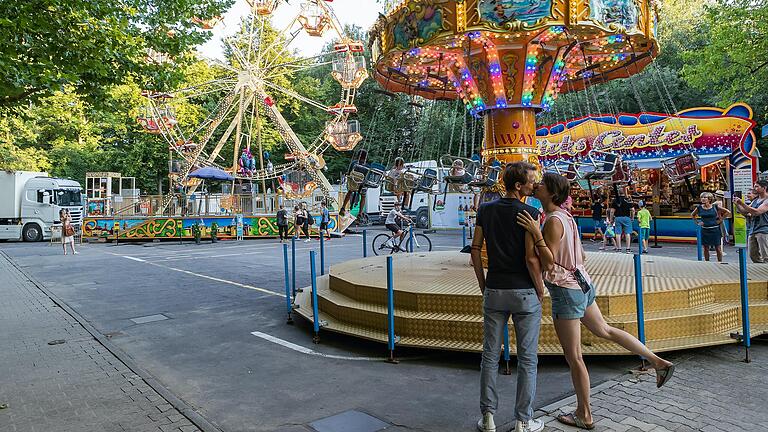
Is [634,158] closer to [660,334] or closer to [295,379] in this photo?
[660,334]

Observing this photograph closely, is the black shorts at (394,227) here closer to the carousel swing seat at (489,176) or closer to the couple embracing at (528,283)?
the carousel swing seat at (489,176)

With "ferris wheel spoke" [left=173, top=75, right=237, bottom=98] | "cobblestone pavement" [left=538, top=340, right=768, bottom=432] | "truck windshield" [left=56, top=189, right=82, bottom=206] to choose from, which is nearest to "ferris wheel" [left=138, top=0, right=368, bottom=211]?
"ferris wheel spoke" [left=173, top=75, right=237, bottom=98]

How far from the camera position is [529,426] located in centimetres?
380

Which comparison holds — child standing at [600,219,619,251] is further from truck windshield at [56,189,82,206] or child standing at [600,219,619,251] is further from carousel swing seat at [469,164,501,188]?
truck windshield at [56,189,82,206]

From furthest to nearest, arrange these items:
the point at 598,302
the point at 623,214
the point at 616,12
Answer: the point at 623,214, the point at 616,12, the point at 598,302

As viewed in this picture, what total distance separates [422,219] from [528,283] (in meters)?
30.1

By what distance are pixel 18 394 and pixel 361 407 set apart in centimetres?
338

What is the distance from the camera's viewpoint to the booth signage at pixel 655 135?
19.2 metres

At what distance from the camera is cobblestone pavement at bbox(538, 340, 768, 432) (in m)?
3.95

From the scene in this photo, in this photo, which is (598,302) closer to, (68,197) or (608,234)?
(608,234)

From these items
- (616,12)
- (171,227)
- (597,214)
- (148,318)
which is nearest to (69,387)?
(148,318)

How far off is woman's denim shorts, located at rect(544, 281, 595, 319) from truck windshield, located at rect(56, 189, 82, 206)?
1255 inches

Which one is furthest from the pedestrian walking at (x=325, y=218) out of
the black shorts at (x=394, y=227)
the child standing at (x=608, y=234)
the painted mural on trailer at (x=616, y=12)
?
the painted mural on trailer at (x=616, y=12)

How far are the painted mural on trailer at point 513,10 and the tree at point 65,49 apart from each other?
17.0 ft
